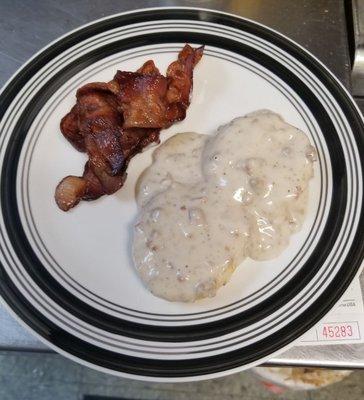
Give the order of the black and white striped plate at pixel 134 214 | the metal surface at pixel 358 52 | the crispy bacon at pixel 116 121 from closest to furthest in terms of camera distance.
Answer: the black and white striped plate at pixel 134 214, the crispy bacon at pixel 116 121, the metal surface at pixel 358 52

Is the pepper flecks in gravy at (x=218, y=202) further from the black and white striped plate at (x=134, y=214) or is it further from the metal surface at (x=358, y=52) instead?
the metal surface at (x=358, y=52)

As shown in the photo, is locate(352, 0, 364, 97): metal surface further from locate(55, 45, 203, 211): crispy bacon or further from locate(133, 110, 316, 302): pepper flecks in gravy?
locate(55, 45, 203, 211): crispy bacon

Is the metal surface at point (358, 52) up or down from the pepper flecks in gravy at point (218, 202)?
up

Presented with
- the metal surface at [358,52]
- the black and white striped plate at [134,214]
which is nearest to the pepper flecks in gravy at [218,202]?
the black and white striped plate at [134,214]

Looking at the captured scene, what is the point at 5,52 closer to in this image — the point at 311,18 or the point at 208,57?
the point at 208,57

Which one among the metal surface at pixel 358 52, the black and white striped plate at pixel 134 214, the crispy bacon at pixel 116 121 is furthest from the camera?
the metal surface at pixel 358 52

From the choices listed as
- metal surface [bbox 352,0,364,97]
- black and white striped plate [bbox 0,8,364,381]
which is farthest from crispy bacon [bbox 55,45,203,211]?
metal surface [bbox 352,0,364,97]

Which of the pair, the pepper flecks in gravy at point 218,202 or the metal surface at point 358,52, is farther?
the metal surface at point 358,52
